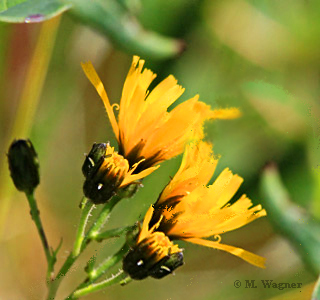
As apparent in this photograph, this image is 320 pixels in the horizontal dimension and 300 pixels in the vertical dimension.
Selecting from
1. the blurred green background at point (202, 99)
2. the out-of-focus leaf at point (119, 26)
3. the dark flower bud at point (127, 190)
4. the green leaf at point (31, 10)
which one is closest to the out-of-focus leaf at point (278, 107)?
the blurred green background at point (202, 99)

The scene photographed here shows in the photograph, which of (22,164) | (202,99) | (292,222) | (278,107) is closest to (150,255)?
(22,164)

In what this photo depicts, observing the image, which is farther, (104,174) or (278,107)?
(278,107)

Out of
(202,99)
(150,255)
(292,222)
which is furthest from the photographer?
(202,99)

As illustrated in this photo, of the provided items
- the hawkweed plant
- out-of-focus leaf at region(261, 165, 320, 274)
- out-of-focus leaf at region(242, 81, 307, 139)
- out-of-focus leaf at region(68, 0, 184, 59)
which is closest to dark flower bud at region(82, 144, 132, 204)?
the hawkweed plant

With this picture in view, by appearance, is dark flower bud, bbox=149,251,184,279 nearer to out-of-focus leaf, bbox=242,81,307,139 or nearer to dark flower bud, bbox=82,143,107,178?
dark flower bud, bbox=82,143,107,178

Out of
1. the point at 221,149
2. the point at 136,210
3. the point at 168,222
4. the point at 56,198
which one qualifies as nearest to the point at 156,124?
the point at 168,222

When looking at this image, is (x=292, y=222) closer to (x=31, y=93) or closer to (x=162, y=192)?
(x=162, y=192)

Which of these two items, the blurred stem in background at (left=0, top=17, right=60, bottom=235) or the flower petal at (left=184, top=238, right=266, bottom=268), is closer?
the flower petal at (left=184, top=238, right=266, bottom=268)
